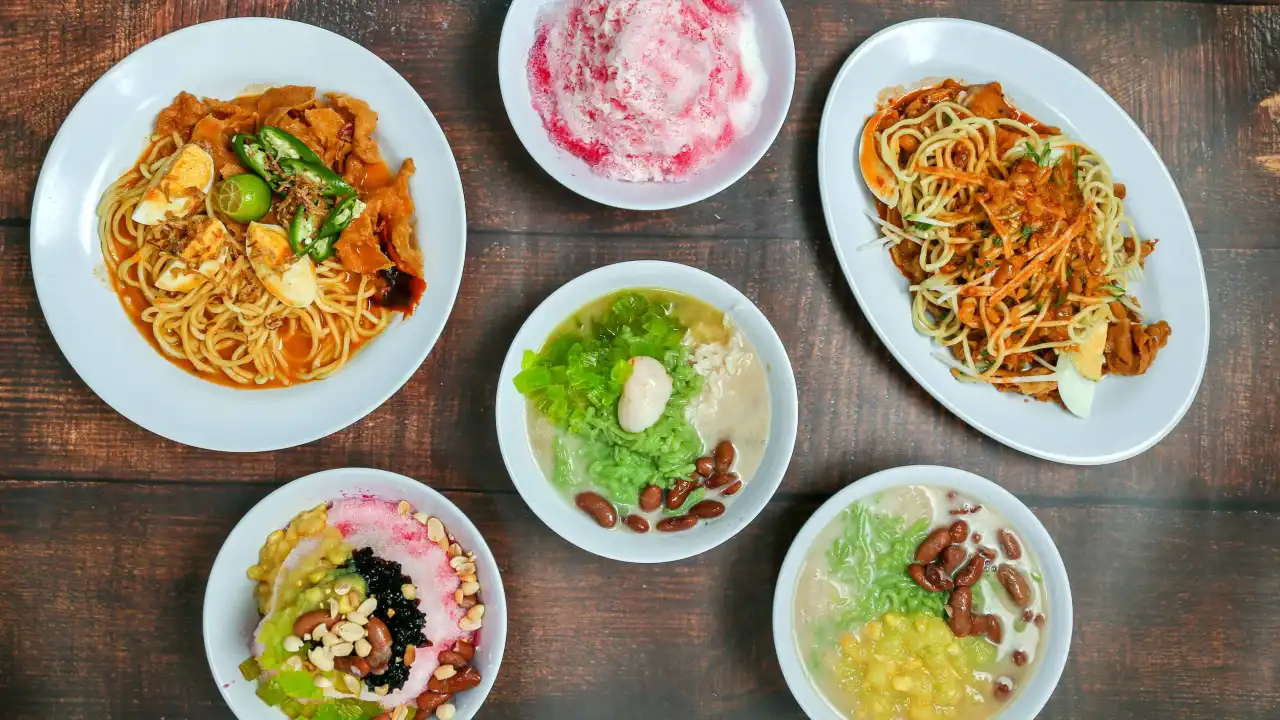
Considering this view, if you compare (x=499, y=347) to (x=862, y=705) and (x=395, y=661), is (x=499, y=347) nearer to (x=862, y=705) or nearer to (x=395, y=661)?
(x=395, y=661)

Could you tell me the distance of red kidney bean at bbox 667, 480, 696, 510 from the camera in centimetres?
233

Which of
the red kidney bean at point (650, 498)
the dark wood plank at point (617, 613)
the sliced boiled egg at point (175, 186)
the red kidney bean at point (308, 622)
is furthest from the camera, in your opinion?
the dark wood plank at point (617, 613)

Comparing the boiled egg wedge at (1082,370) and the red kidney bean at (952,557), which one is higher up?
the boiled egg wedge at (1082,370)

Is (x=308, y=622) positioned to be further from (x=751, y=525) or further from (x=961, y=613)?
(x=961, y=613)

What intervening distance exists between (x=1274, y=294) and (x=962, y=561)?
142 centimetres

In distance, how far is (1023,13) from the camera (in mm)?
2598

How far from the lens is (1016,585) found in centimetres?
235

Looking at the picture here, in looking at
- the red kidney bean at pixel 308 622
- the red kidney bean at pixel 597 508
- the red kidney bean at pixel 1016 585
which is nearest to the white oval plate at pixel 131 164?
the red kidney bean at pixel 308 622

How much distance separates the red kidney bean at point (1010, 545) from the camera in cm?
237

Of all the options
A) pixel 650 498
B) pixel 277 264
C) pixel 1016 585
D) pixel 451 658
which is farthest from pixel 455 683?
pixel 1016 585

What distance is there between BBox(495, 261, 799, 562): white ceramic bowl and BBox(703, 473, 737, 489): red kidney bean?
0.06 meters

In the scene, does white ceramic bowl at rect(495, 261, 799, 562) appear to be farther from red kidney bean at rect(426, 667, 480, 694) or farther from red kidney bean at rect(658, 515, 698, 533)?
red kidney bean at rect(426, 667, 480, 694)

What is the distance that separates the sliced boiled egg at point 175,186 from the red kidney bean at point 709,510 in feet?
5.61

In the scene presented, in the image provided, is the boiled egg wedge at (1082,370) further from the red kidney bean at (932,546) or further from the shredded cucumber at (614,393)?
the shredded cucumber at (614,393)
